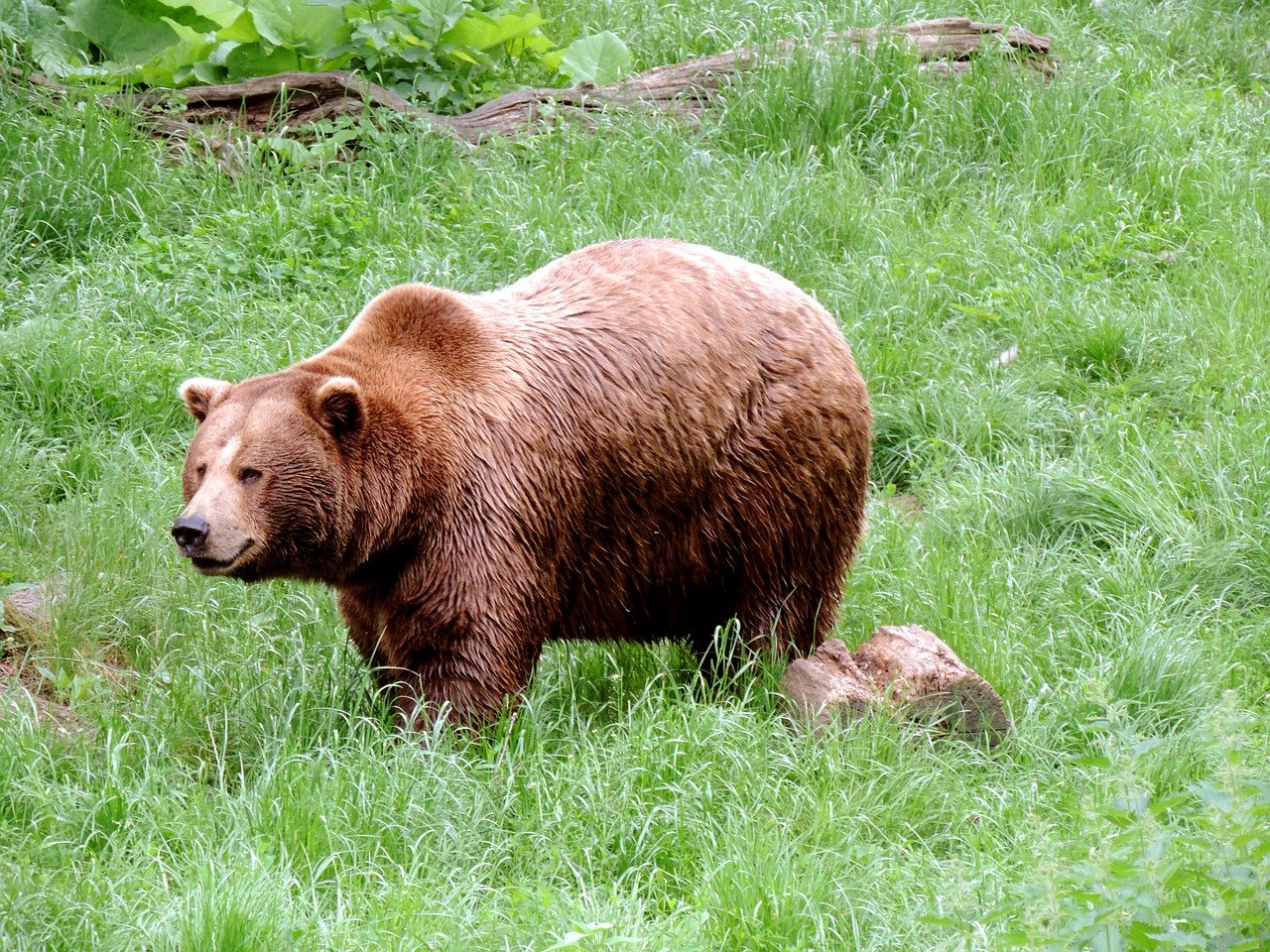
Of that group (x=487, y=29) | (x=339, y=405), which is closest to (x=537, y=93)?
(x=487, y=29)

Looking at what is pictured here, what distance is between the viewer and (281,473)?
4527 mm

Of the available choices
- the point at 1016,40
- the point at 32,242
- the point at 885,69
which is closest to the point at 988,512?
the point at 885,69

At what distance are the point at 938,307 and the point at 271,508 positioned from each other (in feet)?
14.1

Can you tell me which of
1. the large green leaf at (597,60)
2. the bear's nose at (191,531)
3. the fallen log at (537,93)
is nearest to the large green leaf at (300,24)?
the fallen log at (537,93)

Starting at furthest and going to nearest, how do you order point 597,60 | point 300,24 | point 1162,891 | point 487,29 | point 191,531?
point 597,60 < point 487,29 < point 300,24 < point 191,531 < point 1162,891

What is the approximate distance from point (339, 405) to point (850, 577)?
88.7 inches

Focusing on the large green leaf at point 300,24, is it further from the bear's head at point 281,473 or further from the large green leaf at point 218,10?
the bear's head at point 281,473

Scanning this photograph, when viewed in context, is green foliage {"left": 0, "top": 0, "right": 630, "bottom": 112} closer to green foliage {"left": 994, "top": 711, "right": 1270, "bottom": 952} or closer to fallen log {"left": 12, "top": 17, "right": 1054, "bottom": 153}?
fallen log {"left": 12, "top": 17, "right": 1054, "bottom": 153}

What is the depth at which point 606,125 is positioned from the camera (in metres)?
8.73

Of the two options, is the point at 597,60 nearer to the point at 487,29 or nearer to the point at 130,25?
the point at 487,29

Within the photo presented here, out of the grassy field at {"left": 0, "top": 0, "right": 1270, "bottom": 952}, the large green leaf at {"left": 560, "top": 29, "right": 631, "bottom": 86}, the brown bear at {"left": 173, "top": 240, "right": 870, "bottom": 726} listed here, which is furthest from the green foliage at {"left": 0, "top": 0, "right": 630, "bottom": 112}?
the brown bear at {"left": 173, "top": 240, "right": 870, "bottom": 726}

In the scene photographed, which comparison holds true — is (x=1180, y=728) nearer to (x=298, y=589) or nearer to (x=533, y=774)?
(x=533, y=774)

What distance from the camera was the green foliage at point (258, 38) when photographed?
8.91 meters

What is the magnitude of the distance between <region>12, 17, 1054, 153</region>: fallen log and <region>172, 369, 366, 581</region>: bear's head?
4471mm
